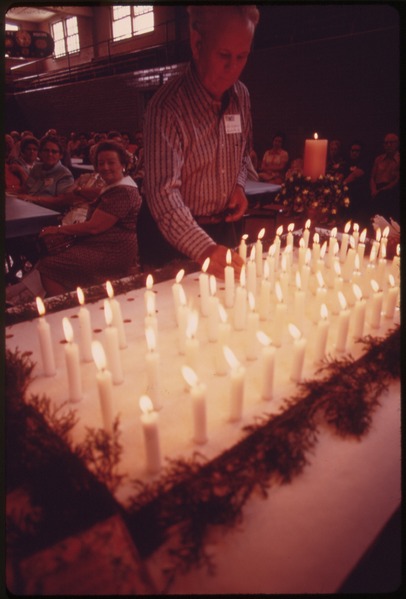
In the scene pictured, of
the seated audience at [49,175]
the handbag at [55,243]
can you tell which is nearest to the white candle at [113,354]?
the handbag at [55,243]

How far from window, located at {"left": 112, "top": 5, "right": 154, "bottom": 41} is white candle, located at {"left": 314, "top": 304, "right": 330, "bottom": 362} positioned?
1751cm

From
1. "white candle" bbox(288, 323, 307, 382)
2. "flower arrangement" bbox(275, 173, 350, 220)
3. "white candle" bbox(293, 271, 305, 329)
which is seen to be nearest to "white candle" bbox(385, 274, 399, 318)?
"white candle" bbox(293, 271, 305, 329)

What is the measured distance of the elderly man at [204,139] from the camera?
182cm

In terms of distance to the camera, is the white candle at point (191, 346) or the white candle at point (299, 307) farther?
the white candle at point (299, 307)

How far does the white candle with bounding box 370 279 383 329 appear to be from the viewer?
57.9 inches

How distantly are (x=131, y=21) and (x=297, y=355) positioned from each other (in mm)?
19604

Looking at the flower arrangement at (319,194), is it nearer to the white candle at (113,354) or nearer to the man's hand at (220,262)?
the man's hand at (220,262)

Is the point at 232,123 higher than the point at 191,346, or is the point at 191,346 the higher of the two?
the point at 232,123

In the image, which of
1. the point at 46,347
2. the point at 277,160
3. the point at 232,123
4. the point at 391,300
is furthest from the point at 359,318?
the point at 277,160

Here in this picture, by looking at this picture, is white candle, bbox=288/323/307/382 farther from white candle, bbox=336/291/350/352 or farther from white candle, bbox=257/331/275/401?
white candle, bbox=336/291/350/352

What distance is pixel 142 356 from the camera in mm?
1353

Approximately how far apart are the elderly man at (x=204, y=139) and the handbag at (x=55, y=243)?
142cm

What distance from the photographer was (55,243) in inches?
132

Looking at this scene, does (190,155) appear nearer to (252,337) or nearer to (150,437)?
(252,337)
